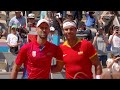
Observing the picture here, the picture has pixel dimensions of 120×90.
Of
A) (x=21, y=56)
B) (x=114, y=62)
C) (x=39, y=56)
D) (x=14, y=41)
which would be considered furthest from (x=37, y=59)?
(x=14, y=41)

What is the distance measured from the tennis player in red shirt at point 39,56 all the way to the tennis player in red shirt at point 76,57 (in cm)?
11

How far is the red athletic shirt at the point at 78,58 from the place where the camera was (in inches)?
139

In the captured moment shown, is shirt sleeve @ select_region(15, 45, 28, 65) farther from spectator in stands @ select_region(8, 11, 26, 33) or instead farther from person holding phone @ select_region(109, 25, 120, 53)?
spectator in stands @ select_region(8, 11, 26, 33)

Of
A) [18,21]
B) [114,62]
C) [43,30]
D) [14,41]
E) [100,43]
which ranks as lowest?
[114,62]

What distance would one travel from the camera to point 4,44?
8.96 meters

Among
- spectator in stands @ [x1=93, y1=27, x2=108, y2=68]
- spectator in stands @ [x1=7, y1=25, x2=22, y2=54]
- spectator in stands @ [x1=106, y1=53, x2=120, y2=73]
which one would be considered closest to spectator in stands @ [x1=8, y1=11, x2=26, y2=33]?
spectator in stands @ [x1=7, y1=25, x2=22, y2=54]

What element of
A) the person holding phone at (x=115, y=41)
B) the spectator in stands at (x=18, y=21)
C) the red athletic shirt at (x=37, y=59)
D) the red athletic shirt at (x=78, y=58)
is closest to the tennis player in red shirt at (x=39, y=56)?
the red athletic shirt at (x=37, y=59)

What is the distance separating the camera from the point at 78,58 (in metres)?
3.56

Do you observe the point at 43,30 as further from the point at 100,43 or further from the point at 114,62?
the point at 100,43

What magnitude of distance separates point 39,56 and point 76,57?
366 mm

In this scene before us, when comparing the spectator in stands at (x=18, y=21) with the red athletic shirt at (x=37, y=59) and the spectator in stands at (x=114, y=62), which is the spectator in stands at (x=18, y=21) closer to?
the spectator in stands at (x=114, y=62)
